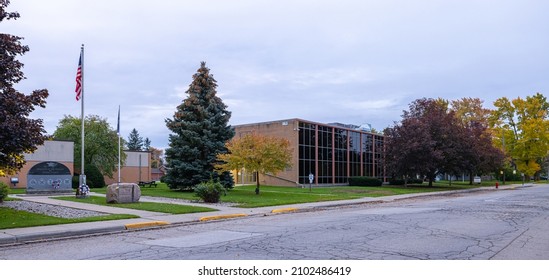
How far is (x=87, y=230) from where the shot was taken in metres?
12.7

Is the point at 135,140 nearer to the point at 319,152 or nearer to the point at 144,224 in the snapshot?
the point at 319,152

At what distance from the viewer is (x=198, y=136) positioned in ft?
107

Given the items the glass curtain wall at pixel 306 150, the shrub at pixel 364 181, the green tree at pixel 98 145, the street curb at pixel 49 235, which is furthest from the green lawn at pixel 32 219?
the shrub at pixel 364 181

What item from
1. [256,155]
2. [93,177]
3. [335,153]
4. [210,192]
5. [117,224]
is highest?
[335,153]

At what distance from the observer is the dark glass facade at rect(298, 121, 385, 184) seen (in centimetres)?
4750

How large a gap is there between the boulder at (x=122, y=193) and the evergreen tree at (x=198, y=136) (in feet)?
31.7

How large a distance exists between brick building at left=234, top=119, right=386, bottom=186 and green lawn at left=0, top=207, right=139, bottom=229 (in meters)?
27.2

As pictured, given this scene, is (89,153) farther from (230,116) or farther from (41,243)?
(41,243)

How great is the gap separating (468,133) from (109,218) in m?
41.7

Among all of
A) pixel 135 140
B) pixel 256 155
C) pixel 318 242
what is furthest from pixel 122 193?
pixel 135 140

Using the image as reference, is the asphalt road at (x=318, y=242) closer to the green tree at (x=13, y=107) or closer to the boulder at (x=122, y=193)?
the green tree at (x=13, y=107)

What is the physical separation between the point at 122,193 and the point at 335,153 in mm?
33475

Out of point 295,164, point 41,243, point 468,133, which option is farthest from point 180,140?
point 468,133

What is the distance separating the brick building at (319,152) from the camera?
46562 millimetres
